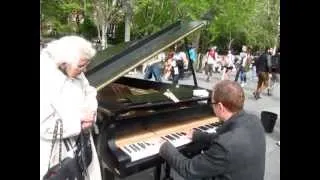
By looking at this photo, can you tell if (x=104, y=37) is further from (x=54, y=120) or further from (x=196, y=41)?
(x=54, y=120)

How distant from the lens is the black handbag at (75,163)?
1.93 m

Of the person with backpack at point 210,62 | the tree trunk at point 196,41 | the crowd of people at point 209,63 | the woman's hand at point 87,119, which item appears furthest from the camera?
the person with backpack at point 210,62

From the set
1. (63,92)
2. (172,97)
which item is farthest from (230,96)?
(172,97)

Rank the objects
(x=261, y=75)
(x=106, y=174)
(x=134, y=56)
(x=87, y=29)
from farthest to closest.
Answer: (x=261, y=75), (x=87, y=29), (x=106, y=174), (x=134, y=56)

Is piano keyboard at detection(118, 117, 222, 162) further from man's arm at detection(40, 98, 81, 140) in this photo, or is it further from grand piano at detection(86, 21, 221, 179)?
man's arm at detection(40, 98, 81, 140)

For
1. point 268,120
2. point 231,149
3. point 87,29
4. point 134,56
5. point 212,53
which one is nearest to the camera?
point 231,149

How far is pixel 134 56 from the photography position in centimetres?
236

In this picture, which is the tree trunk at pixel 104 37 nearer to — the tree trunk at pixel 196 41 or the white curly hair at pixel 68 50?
the tree trunk at pixel 196 41

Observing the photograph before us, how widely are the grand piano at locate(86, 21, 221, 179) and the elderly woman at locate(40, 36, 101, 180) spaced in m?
0.15

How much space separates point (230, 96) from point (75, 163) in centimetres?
86

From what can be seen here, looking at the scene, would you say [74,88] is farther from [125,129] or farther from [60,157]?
[125,129]

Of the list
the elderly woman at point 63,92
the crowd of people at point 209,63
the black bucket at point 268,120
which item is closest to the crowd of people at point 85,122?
the elderly woman at point 63,92

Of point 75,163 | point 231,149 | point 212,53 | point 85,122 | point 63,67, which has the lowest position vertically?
point 75,163
